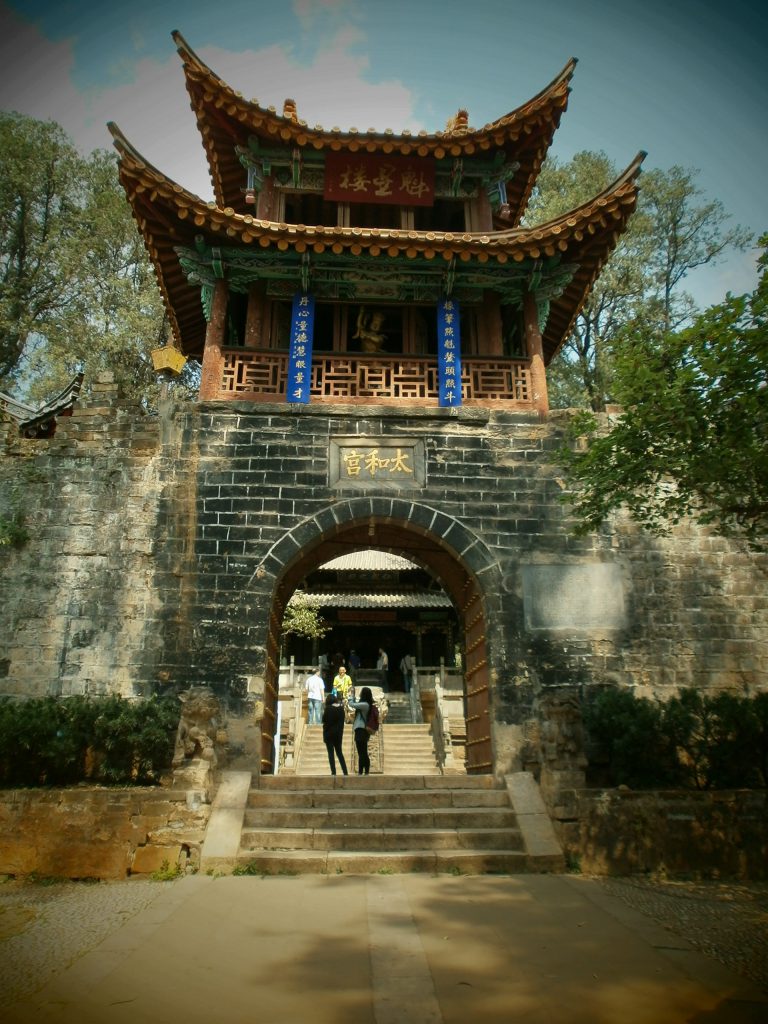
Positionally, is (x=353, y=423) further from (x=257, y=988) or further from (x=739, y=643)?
(x=257, y=988)

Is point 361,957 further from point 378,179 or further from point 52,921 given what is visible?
point 378,179

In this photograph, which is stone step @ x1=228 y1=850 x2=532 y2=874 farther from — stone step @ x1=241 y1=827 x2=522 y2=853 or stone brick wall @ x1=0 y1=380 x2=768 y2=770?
stone brick wall @ x1=0 y1=380 x2=768 y2=770

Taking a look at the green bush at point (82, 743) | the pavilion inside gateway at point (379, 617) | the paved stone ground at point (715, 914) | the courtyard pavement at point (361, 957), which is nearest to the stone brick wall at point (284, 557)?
the green bush at point (82, 743)

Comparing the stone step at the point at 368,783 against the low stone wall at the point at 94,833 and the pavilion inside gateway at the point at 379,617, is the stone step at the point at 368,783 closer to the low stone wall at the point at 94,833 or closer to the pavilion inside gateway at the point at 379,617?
the low stone wall at the point at 94,833

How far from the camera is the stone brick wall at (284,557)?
26.1 feet

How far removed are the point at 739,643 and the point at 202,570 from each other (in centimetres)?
692

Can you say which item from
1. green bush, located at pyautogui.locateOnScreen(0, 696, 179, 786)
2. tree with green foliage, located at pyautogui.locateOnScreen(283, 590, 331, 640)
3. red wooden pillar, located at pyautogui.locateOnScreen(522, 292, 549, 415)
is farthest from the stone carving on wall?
tree with green foliage, located at pyautogui.locateOnScreen(283, 590, 331, 640)

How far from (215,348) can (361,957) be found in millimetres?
7670

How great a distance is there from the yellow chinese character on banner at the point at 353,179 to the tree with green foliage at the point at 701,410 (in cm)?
622

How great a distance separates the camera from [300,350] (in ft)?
30.4

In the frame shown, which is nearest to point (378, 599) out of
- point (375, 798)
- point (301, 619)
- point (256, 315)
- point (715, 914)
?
point (301, 619)

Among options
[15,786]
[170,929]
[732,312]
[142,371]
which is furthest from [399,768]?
[142,371]

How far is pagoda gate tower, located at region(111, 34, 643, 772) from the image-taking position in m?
8.26

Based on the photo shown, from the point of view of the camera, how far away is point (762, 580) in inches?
346
